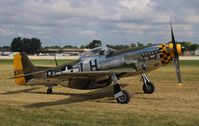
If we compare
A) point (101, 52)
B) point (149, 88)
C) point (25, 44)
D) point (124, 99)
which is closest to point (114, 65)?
point (101, 52)

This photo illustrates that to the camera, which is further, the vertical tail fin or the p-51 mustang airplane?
the vertical tail fin

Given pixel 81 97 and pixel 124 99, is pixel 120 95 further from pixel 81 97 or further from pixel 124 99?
pixel 81 97

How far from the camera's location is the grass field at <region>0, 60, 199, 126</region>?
29.0 feet

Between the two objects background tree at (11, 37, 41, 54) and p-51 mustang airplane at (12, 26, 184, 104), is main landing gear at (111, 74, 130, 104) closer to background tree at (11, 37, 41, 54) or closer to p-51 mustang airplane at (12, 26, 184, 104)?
p-51 mustang airplane at (12, 26, 184, 104)

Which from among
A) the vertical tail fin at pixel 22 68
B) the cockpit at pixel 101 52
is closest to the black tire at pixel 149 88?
the cockpit at pixel 101 52

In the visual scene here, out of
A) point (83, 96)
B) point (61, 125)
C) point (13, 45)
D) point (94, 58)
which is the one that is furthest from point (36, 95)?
point (13, 45)

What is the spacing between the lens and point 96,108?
36.5 feet

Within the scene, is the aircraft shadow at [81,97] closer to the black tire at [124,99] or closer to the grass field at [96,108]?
the grass field at [96,108]

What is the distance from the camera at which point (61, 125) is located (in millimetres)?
8328

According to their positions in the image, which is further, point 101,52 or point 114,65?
point 101,52

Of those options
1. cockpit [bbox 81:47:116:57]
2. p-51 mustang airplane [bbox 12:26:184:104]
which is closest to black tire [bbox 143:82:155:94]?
p-51 mustang airplane [bbox 12:26:184:104]

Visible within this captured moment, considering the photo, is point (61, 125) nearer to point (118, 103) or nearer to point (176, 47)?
point (118, 103)

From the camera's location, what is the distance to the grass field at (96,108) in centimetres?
885

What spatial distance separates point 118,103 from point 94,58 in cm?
241
